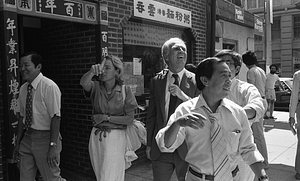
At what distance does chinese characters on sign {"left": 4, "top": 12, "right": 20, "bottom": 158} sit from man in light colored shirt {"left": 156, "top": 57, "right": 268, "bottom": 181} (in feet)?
6.58

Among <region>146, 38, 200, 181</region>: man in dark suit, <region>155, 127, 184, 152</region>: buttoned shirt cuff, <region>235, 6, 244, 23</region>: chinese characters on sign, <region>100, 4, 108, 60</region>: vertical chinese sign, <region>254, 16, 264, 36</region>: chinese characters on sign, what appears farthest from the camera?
<region>254, 16, 264, 36</region>: chinese characters on sign

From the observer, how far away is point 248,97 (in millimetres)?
3074

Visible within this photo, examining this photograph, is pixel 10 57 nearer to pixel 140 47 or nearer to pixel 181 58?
pixel 181 58

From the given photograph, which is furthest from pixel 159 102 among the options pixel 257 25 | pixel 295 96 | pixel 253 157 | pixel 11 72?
pixel 257 25

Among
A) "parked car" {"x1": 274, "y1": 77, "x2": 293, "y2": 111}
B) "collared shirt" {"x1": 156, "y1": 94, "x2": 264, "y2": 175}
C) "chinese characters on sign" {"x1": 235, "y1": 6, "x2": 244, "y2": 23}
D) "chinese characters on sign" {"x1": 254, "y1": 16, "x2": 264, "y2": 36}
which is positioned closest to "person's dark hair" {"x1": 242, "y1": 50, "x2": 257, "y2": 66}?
"chinese characters on sign" {"x1": 235, "y1": 6, "x2": 244, "y2": 23}

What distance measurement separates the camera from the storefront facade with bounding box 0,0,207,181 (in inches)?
130

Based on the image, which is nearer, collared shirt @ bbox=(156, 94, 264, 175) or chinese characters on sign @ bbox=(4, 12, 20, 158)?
collared shirt @ bbox=(156, 94, 264, 175)

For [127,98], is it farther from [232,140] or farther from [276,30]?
[276,30]

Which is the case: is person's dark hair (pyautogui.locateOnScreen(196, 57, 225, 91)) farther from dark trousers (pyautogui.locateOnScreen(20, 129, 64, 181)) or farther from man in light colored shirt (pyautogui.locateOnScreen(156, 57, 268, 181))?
dark trousers (pyautogui.locateOnScreen(20, 129, 64, 181))

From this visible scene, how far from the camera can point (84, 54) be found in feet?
15.2

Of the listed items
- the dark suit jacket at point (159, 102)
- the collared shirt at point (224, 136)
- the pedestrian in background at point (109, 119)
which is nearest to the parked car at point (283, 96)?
the dark suit jacket at point (159, 102)

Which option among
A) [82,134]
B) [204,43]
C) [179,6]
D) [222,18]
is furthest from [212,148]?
[222,18]

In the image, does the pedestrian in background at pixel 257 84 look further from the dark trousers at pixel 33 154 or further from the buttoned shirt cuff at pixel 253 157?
the dark trousers at pixel 33 154

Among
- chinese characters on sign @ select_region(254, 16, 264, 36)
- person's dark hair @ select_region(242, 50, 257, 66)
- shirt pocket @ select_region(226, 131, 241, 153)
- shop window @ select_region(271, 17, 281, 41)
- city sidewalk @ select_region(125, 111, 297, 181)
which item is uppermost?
shop window @ select_region(271, 17, 281, 41)
